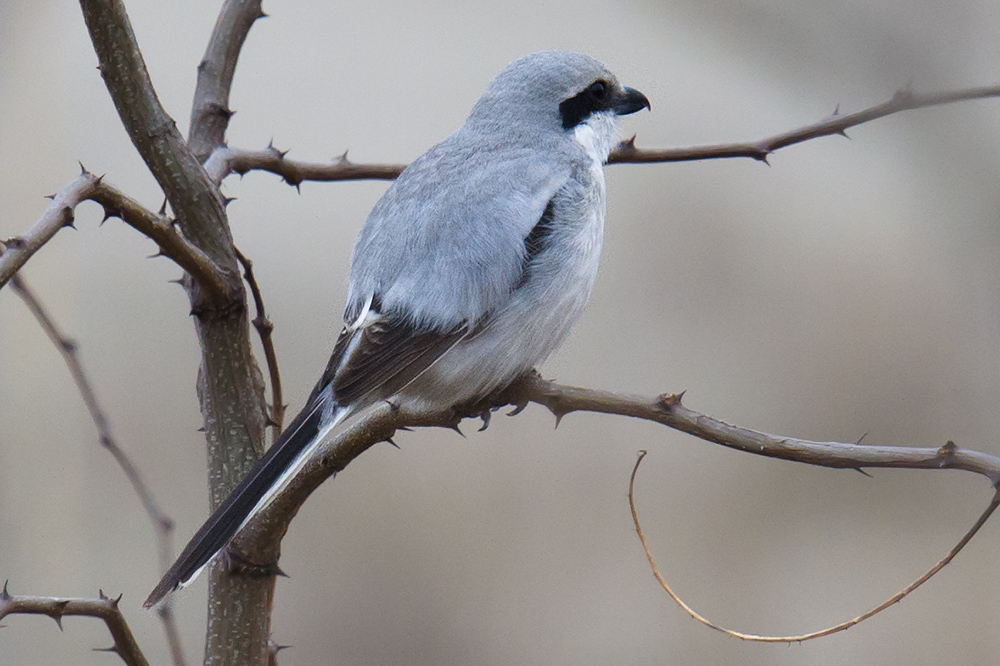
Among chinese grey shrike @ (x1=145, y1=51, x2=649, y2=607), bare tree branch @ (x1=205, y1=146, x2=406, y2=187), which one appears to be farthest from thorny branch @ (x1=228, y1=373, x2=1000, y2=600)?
bare tree branch @ (x1=205, y1=146, x2=406, y2=187)

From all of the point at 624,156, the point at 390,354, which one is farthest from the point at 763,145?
the point at 390,354

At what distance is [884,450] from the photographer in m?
0.79

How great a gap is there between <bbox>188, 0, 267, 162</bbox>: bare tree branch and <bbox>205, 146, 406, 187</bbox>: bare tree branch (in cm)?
4

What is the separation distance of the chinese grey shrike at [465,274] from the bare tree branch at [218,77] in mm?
244

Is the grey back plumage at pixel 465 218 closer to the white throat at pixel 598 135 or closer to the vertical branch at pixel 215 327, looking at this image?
the white throat at pixel 598 135

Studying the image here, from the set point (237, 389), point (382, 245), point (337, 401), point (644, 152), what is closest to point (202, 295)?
point (237, 389)

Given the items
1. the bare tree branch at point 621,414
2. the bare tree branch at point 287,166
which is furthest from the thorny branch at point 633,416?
the bare tree branch at point 287,166

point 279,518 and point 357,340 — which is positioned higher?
point 357,340

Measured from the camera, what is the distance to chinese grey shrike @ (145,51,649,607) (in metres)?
1.19

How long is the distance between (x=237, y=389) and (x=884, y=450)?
24.3 inches

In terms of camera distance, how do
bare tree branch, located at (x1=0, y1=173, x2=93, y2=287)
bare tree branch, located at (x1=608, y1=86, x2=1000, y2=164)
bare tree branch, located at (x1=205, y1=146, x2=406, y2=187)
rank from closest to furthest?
1. bare tree branch, located at (x1=0, y1=173, x2=93, y2=287)
2. bare tree branch, located at (x1=608, y1=86, x2=1000, y2=164)
3. bare tree branch, located at (x1=205, y1=146, x2=406, y2=187)

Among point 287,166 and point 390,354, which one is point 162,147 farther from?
point 390,354

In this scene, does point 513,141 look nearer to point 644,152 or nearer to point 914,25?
point 644,152

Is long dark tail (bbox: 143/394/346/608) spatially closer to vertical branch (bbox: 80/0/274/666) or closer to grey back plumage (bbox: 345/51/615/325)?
vertical branch (bbox: 80/0/274/666)
